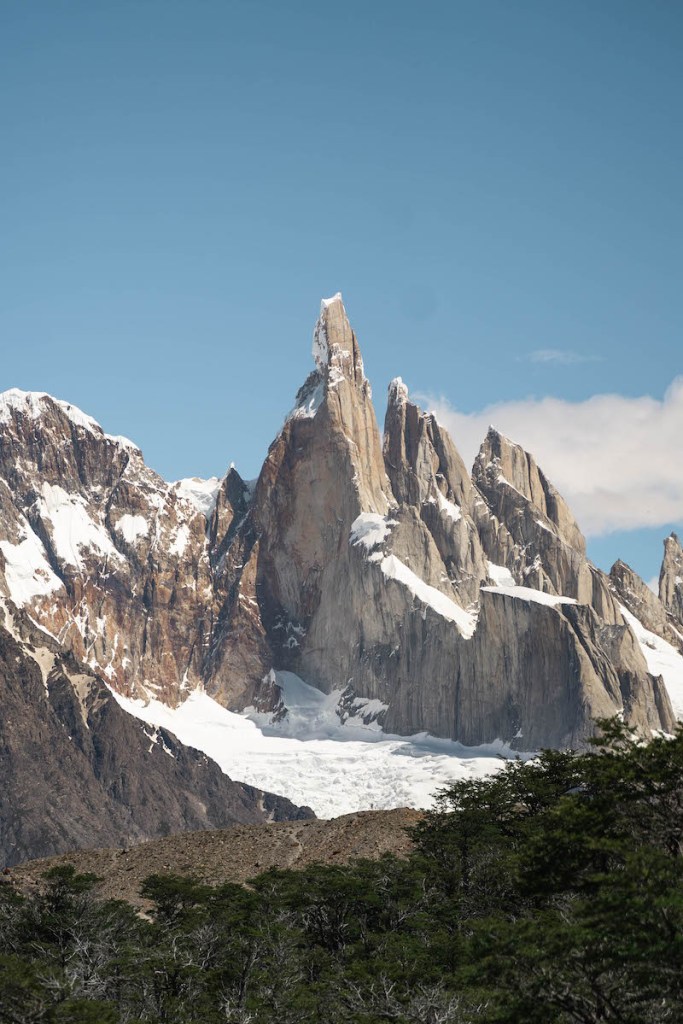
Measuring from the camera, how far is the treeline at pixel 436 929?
46.4 metres

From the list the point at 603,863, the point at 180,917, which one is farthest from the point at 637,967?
the point at 180,917

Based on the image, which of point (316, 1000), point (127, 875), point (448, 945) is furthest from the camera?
point (127, 875)

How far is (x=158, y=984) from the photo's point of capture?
2507 inches

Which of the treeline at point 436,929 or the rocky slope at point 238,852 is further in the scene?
the rocky slope at point 238,852

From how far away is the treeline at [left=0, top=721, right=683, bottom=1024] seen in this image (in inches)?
1826

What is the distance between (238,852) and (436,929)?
2587 cm

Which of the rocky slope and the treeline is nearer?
the treeline

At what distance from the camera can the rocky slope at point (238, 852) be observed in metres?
88.3

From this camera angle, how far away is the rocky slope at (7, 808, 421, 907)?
88.3 metres

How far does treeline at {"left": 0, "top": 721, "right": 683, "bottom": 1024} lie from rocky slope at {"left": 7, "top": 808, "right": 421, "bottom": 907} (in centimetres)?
443

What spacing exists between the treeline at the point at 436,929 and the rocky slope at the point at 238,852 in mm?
4425

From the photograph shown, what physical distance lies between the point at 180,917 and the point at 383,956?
13425mm

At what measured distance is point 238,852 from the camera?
93312mm

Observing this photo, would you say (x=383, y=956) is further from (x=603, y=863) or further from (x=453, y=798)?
(x=453, y=798)
